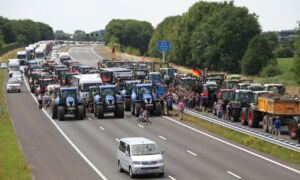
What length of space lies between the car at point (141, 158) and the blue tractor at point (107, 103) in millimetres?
23642

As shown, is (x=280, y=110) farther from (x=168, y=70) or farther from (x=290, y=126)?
(x=168, y=70)

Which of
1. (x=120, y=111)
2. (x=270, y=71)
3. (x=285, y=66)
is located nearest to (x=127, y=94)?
(x=120, y=111)

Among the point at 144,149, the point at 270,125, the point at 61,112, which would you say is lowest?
the point at 61,112

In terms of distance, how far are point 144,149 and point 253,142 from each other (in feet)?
40.1


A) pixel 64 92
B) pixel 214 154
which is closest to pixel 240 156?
pixel 214 154

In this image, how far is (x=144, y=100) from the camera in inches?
2222

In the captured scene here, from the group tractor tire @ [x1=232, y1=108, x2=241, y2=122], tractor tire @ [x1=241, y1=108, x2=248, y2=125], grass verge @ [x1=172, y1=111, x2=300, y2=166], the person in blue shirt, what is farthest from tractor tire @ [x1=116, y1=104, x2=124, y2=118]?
the person in blue shirt

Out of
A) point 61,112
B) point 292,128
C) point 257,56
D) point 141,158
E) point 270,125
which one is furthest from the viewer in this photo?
point 257,56

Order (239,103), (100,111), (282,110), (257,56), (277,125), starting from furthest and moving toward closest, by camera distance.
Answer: (257,56) → (100,111) → (239,103) → (282,110) → (277,125)

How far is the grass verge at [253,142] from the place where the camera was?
121 feet

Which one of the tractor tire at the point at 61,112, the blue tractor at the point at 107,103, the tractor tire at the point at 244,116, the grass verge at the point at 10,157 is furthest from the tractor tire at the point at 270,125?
the tractor tire at the point at 61,112

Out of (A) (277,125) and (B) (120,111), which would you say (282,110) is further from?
(B) (120,111)

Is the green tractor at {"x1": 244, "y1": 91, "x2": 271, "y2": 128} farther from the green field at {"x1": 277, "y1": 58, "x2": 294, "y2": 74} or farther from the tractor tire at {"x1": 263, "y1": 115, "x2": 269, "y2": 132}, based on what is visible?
the green field at {"x1": 277, "y1": 58, "x2": 294, "y2": 74}

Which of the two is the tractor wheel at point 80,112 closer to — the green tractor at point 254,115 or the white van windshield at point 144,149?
the green tractor at point 254,115
